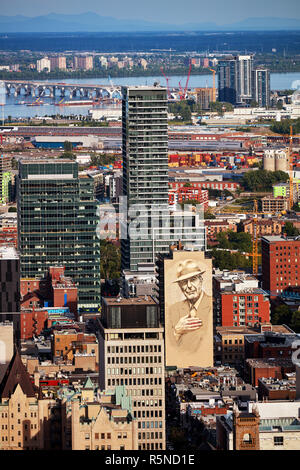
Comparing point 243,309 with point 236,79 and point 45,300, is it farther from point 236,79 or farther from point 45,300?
point 236,79

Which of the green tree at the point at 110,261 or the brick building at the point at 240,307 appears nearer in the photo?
the brick building at the point at 240,307

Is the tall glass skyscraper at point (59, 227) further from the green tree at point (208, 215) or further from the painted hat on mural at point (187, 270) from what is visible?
the green tree at point (208, 215)

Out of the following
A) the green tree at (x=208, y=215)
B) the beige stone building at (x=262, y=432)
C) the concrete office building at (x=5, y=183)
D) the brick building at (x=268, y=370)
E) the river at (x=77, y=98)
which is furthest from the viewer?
the river at (x=77, y=98)

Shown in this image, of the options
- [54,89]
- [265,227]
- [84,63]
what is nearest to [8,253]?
[265,227]

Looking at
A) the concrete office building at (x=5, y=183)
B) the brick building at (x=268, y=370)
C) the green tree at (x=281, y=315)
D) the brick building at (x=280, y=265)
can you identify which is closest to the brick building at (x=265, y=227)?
the brick building at (x=280, y=265)
